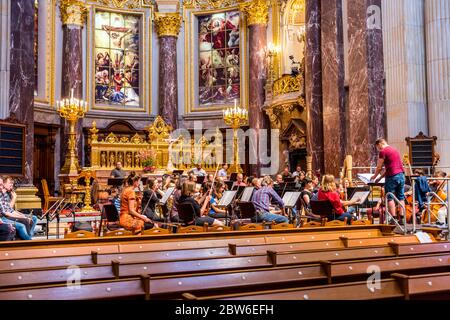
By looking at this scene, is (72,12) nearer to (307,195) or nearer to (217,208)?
(217,208)

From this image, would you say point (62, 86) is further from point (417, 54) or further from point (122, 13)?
point (417, 54)

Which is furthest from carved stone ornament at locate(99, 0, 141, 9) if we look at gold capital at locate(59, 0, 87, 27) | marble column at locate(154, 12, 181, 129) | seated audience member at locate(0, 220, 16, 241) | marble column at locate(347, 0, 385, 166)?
seated audience member at locate(0, 220, 16, 241)

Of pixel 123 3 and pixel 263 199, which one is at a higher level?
pixel 123 3

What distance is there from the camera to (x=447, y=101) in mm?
14469

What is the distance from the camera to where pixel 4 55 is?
12.0 m

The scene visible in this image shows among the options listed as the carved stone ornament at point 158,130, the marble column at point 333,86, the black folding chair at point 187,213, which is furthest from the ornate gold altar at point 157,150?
the black folding chair at point 187,213

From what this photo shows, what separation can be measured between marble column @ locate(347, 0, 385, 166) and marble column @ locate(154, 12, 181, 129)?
39.8 feet

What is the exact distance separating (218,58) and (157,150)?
22.6ft

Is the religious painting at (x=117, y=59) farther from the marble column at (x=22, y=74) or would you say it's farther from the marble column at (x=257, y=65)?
the marble column at (x=22, y=74)

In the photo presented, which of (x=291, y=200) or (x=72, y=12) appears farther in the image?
(x=72, y=12)

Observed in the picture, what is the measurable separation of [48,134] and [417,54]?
15625 mm

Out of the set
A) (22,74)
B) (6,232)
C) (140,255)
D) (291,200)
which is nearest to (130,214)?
(6,232)

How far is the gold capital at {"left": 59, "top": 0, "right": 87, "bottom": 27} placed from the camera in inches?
944
